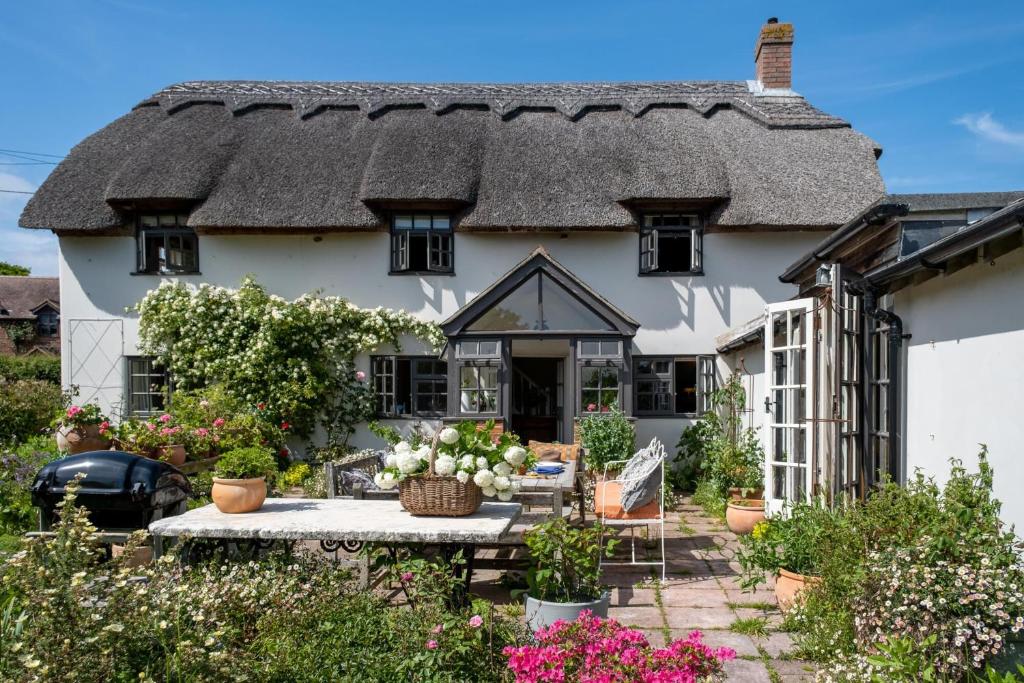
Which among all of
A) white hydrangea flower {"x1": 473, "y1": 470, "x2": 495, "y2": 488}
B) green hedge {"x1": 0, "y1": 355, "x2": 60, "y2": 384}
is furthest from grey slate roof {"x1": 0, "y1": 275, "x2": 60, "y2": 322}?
white hydrangea flower {"x1": 473, "y1": 470, "x2": 495, "y2": 488}

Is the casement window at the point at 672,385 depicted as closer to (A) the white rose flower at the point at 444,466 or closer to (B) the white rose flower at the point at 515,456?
(B) the white rose flower at the point at 515,456

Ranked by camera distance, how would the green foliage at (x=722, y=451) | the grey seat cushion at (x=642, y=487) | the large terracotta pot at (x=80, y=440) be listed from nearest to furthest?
the grey seat cushion at (x=642, y=487)
the large terracotta pot at (x=80, y=440)
the green foliage at (x=722, y=451)

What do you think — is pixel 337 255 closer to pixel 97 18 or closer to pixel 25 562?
pixel 97 18

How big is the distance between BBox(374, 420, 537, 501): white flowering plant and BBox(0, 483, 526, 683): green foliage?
0.71 metres

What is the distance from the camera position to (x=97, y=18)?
28.9 feet

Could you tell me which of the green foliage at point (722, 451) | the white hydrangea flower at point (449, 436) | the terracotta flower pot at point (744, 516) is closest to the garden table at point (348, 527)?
the white hydrangea flower at point (449, 436)

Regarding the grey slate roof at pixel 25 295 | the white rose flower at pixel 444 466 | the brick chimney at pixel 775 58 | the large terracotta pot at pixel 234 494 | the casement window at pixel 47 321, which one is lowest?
the large terracotta pot at pixel 234 494

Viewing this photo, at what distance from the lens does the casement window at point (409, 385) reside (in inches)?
472

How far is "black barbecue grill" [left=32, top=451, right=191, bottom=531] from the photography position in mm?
5434

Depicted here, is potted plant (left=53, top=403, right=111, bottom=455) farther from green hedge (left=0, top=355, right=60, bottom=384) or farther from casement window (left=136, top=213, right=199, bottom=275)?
green hedge (left=0, top=355, right=60, bottom=384)

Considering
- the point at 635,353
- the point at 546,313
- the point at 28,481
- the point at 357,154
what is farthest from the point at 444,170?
the point at 28,481

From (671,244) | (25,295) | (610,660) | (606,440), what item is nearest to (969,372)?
(610,660)

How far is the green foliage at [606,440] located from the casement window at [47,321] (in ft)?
106

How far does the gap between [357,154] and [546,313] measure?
465 cm
